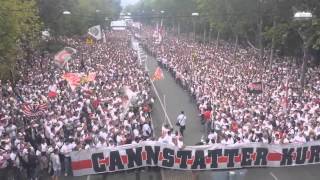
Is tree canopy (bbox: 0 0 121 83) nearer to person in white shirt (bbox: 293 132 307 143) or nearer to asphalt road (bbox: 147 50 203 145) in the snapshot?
asphalt road (bbox: 147 50 203 145)

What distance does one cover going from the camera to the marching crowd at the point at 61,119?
18.7m

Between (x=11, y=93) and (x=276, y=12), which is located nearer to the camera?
(x=11, y=93)

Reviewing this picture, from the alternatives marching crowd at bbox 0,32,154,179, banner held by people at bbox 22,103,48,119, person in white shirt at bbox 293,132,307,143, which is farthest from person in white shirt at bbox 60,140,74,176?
person in white shirt at bbox 293,132,307,143

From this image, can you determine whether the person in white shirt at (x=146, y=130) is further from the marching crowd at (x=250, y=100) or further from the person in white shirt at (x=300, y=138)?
the person in white shirt at (x=300, y=138)

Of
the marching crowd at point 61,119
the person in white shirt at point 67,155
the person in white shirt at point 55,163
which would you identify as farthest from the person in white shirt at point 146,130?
the person in white shirt at point 55,163

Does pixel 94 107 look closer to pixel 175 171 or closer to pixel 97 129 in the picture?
pixel 97 129

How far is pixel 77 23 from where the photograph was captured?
231 feet

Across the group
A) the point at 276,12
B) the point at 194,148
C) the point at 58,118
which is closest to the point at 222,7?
the point at 276,12

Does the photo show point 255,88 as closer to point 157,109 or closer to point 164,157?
point 157,109

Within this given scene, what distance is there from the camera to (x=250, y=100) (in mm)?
27469

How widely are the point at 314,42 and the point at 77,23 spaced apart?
38712 mm

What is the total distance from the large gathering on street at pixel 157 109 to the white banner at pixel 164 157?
31 mm

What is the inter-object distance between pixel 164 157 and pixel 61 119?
258 inches

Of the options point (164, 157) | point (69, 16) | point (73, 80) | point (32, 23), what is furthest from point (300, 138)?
point (69, 16)
